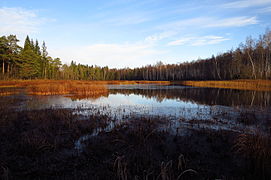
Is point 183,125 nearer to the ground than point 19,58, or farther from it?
nearer to the ground

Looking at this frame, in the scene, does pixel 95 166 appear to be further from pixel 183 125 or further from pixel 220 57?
pixel 220 57

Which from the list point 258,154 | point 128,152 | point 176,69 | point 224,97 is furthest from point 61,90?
point 176,69

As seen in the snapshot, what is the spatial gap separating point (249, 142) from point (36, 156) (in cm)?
752

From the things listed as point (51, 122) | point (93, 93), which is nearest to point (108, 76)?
point (93, 93)

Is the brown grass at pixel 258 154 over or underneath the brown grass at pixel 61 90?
underneath

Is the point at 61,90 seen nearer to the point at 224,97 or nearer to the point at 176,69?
the point at 224,97

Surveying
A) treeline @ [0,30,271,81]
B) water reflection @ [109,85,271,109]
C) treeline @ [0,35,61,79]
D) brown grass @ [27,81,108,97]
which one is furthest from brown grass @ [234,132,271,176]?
treeline @ [0,35,61,79]

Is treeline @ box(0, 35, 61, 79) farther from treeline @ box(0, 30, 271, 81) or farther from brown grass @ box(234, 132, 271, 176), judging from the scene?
brown grass @ box(234, 132, 271, 176)

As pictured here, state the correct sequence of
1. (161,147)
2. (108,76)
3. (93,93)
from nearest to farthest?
(161,147) → (93,93) → (108,76)

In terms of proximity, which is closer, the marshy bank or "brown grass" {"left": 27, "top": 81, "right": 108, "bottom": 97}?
the marshy bank

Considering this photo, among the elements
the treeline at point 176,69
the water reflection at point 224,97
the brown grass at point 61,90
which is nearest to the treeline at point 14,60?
the treeline at point 176,69

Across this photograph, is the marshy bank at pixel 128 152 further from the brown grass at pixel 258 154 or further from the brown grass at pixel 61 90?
the brown grass at pixel 61 90

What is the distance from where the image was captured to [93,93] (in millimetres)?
24984

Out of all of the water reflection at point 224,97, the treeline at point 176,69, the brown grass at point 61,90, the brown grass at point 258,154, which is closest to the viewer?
the brown grass at point 258,154
